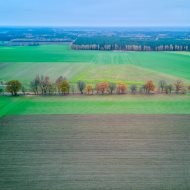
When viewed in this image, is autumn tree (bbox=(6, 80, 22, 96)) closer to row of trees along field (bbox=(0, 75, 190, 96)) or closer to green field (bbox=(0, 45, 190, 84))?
row of trees along field (bbox=(0, 75, 190, 96))

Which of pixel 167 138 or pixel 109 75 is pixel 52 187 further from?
pixel 109 75

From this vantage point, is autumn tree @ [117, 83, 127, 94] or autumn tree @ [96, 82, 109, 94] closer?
autumn tree @ [96, 82, 109, 94]

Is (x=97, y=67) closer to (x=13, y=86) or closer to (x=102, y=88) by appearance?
(x=102, y=88)

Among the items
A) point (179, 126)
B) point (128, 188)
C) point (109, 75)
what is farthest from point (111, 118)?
point (109, 75)

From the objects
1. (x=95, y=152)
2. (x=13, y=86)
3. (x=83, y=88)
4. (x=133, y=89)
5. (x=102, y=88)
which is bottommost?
(x=95, y=152)

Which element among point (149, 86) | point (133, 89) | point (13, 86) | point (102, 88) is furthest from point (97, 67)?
point (13, 86)

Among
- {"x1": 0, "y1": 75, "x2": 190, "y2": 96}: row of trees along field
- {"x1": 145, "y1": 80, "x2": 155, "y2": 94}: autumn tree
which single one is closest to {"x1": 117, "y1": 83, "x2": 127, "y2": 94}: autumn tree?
{"x1": 0, "y1": 75, "x2": 190, "y2": 96}: row of trees along field
